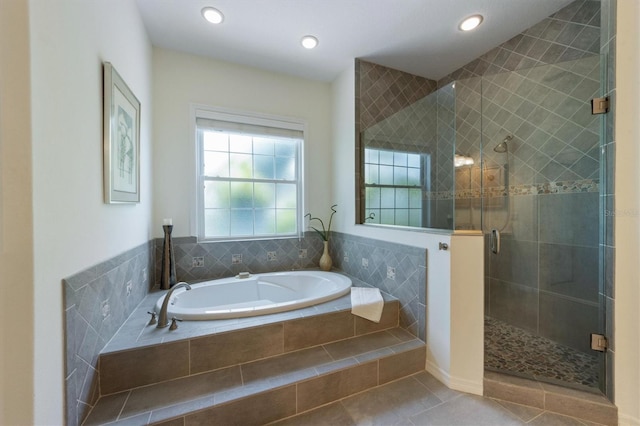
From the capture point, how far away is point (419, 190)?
2.38m

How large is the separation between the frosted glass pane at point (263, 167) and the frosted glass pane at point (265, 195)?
102 millimetres

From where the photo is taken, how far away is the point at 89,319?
114 cm

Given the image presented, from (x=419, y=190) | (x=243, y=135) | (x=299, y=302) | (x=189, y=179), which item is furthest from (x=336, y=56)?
(x=299, y=302)

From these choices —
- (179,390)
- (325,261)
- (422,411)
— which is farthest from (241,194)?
(422,411)

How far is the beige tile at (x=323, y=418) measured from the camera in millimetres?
1271

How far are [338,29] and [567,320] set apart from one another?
3011mm

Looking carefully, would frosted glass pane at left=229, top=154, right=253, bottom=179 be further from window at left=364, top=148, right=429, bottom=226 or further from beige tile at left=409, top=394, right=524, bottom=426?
beige tile at left=409, top=394, right=524, bottom=426

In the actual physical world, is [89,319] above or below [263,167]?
below

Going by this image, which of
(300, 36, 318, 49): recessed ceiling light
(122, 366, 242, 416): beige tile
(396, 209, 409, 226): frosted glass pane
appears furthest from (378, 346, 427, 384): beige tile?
(300, 36, 318, 49): recessed ceiling light

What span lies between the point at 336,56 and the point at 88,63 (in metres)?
2.01

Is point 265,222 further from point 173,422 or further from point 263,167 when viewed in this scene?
point 173,422

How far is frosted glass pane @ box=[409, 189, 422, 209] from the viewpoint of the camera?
2.30 meters

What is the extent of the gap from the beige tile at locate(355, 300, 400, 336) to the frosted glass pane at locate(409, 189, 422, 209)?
917 millimetres

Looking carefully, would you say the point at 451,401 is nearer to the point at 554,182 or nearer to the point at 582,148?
the point at 554,182
